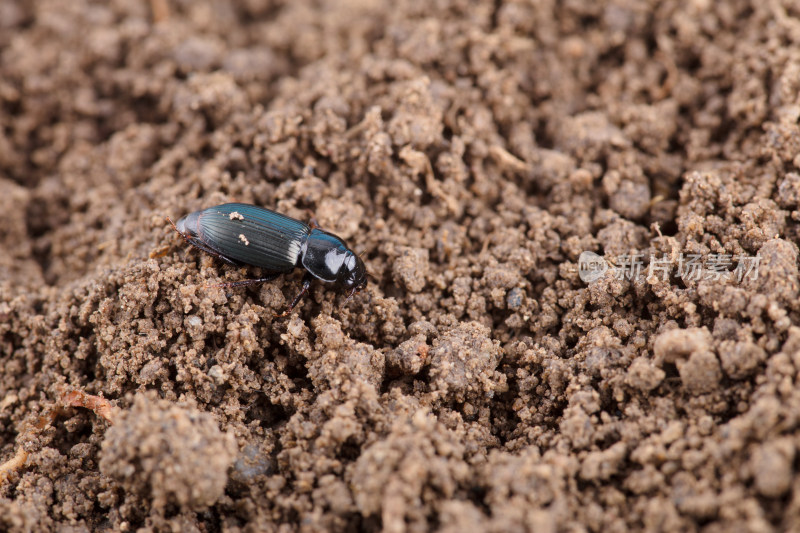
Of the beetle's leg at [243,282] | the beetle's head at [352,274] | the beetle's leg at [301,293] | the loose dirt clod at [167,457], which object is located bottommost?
the loose dirt clod at [167,457]

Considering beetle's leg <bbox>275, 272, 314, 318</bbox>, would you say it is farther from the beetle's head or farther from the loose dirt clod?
the loose dirt clod

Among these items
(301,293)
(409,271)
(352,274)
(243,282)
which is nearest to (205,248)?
(243,282)

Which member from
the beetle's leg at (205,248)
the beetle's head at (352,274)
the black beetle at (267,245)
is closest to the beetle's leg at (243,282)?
the black beetle at (267,245)

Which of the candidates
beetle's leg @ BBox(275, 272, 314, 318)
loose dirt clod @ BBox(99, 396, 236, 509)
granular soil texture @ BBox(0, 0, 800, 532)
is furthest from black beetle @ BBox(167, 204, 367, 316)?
loose dirt clod @ BBox(99, 396, 236, 509)

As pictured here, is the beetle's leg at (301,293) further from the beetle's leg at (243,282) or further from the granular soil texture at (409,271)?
the beetle's leg at (243,282)

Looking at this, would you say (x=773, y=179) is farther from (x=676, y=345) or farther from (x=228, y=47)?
(x=228, y=47)

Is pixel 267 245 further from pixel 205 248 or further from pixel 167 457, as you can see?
pixel 167 457
